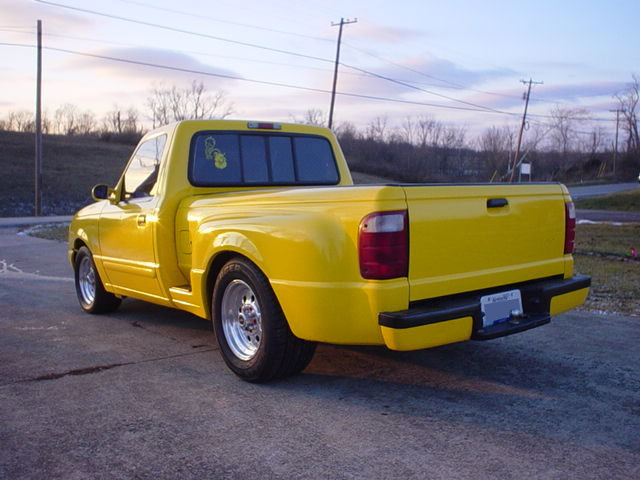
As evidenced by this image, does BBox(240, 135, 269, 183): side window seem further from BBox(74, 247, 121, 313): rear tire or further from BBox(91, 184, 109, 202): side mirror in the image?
BBox(74, 247, 121, 313): rear tire

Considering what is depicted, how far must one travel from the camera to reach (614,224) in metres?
16.9

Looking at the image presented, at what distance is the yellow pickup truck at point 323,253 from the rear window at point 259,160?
11mm

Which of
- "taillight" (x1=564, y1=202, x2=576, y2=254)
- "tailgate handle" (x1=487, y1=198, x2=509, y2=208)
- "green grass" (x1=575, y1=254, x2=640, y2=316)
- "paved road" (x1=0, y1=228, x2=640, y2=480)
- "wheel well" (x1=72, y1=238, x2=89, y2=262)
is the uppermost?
"tailgate handle" (x1=487, y1=198, x2=509, y2=208)

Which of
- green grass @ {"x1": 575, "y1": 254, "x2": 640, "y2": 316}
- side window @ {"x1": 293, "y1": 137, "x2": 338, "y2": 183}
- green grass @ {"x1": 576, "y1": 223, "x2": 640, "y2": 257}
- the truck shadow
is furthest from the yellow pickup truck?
green grass @ {"x1": 576, "y1": 223, "x2": 640, "y2": 257}

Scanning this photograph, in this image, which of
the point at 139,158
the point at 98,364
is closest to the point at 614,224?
the point at 139,158

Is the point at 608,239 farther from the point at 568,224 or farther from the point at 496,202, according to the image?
the point at 496,202

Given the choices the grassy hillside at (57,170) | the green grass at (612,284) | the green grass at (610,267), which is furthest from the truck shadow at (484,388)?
the grassy hillside at (57,170)

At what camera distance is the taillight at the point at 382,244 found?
359 centimetres

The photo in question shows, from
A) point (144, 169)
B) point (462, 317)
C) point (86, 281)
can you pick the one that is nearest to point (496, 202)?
point (462, 317)

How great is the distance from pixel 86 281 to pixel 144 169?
72.2 inches

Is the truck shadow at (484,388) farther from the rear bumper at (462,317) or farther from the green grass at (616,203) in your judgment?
the green grass at (616,203)

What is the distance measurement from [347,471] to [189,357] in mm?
2386

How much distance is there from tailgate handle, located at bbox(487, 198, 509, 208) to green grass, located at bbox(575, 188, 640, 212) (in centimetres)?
2359

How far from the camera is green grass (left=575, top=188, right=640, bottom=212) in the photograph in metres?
26.2
